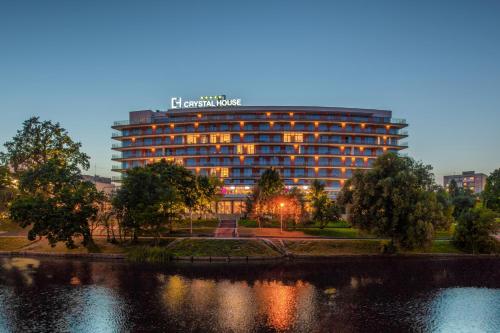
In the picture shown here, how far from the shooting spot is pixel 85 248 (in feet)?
238

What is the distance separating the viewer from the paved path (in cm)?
8006

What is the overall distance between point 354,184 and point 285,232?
1976cm

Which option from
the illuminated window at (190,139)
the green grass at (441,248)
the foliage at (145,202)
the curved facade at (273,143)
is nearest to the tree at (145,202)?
the foliage at (145,202)

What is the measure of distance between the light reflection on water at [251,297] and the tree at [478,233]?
10588 millimetres

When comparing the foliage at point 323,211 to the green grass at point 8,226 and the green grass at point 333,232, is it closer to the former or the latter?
the green grass at point 333,232

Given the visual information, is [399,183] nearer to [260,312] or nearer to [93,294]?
[260,312]

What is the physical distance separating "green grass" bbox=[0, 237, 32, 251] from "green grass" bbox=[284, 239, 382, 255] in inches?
2006

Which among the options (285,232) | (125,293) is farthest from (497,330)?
(285,232)

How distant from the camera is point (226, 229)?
3376 inches

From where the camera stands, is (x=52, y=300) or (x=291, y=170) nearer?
(x=52, y=300)

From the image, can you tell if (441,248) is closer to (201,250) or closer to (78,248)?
(201,250)

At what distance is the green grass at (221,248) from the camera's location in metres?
68.2

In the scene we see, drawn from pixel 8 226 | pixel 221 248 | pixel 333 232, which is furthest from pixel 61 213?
pixel 333 232

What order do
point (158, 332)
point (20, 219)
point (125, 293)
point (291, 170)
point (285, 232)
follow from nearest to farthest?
point (158, 332) < point (125, 293) < point (20, 219) < point (285, 232) < point (291, 170)
